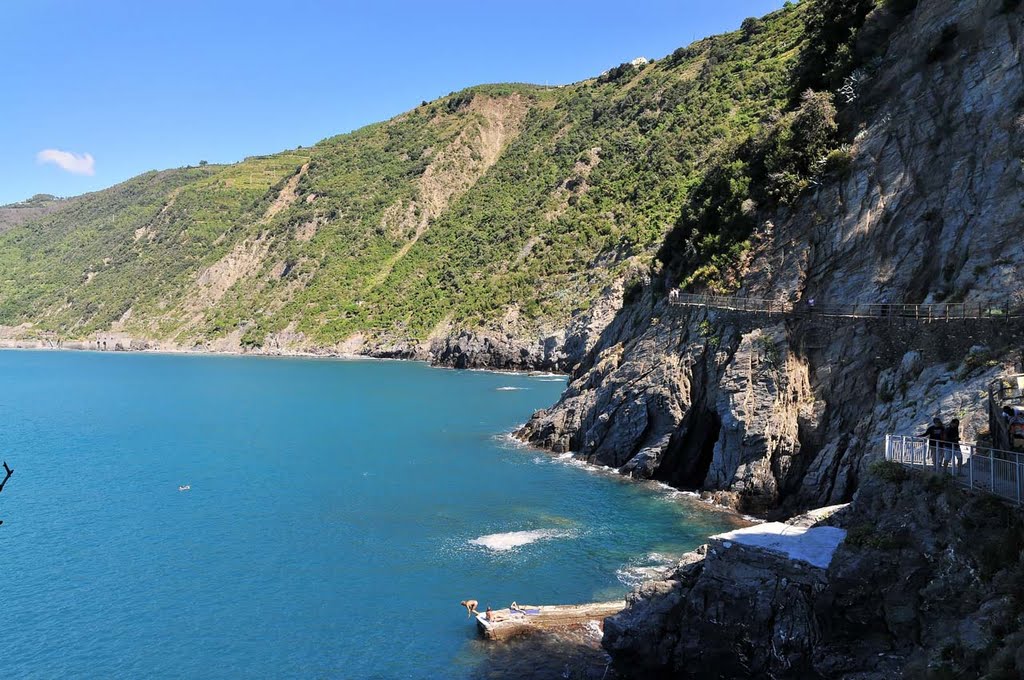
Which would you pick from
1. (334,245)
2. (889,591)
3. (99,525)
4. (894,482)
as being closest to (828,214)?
(894,482)

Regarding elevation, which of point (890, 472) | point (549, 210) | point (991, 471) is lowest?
point (890, 472)

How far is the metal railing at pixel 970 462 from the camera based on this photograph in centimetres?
1819

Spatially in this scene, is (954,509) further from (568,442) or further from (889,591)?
(568,442)

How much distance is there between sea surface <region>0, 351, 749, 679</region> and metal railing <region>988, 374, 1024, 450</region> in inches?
599

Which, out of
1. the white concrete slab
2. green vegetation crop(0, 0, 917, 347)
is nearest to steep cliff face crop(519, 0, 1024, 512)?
green vegetation crop(0, 0, 917, 347)

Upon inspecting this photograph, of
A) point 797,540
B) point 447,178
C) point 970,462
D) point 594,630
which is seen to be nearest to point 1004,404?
point 970,462

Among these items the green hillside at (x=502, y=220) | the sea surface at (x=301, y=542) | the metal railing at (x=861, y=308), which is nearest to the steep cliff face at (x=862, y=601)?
the sea surface at (x=301, y=542)

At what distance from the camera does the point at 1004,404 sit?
21656 millimetres

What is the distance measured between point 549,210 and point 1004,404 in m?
124

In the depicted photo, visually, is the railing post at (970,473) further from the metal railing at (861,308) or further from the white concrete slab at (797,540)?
the metal railing at (861,308)

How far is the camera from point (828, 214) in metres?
43.9

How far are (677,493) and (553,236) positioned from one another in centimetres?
9190

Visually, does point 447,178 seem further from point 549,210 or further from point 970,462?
point 970,462

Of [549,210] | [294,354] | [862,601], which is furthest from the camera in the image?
[294,354]
